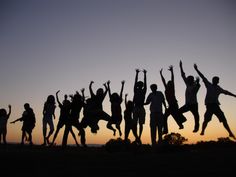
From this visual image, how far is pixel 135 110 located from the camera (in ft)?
46.0

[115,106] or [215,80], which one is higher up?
[215,80]

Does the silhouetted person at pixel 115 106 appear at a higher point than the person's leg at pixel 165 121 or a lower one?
higher

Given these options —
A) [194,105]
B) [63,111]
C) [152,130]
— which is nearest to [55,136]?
[63,111]

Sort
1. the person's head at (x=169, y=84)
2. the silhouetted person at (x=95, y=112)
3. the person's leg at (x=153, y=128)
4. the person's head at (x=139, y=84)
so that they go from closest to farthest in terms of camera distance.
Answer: the person's leg at (x=153, y=128) → the person's head at (x=169, y=84) → the person's head at (x=139, y=84) → the silhouetted person at (x=95, y=112)

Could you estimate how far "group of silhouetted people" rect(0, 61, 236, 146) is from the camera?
12.9m

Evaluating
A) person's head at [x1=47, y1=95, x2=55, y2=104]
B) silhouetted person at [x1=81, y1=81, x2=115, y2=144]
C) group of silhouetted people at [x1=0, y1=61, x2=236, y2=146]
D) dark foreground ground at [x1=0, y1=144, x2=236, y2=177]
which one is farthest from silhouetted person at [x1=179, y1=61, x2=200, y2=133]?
person's head at [x1=47, y1=95, x2=55, y2=104]

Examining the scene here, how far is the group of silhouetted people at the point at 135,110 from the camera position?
1285cm

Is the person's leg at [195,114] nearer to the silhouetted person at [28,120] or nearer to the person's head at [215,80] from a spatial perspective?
the person's head at [215,80]

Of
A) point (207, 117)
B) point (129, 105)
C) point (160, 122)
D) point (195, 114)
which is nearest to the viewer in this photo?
point (160, 122)

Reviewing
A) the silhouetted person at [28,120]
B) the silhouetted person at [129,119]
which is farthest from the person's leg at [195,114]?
the silhouetted person at [28,120]

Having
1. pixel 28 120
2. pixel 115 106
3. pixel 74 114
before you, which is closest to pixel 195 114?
pixel 115 106

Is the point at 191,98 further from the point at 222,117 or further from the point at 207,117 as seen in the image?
the point at 222,117

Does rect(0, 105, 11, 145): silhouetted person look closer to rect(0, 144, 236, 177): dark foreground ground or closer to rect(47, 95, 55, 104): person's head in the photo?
rect(47, 95, 55, 104): person's head

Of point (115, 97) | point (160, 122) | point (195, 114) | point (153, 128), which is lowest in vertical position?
point (153, 128)
